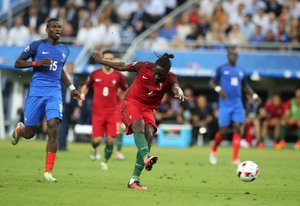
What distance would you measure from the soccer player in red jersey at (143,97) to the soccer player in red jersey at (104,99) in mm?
5714

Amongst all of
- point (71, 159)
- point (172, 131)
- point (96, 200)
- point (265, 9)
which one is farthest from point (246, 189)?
point (265, 9)

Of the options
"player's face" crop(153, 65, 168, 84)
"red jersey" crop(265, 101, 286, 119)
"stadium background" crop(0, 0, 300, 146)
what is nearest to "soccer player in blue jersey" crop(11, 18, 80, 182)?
"player's face" crop(153, 65, 168, 84)

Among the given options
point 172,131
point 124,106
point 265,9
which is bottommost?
point 172,131

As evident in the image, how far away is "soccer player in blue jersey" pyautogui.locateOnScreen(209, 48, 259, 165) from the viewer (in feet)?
69.2

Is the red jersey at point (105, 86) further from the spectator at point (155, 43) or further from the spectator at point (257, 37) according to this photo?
the spectator at point (257, 37)

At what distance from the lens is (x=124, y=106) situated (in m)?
13.9

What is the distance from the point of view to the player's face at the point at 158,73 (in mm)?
13305

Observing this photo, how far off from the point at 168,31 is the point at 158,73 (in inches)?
700

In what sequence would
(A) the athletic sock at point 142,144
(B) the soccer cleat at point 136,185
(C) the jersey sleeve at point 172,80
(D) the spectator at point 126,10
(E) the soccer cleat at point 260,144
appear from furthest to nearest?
(D) the spectator at point 126,10
(E) the soccer cleat at point 260,144
(C) the jersey sleeve at point 172,80
(B) the soccer cleat at point 136,185
(A) the athletic sock at point 142,144

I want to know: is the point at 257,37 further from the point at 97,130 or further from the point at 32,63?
the point at 32,63

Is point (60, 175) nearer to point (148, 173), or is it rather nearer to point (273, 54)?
point (148, 173)

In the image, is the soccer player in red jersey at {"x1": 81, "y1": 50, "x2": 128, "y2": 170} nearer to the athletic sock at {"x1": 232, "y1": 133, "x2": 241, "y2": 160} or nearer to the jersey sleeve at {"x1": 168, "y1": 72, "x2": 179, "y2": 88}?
the athletic sock at {"x1": 232, "y1": 133, "x2": 241, "y2": 160}

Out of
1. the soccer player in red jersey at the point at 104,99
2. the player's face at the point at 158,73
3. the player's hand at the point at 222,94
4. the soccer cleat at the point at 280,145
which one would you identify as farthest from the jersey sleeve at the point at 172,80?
the soccer cleat at the point at 280,145

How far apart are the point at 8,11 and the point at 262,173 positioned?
1853 cm
